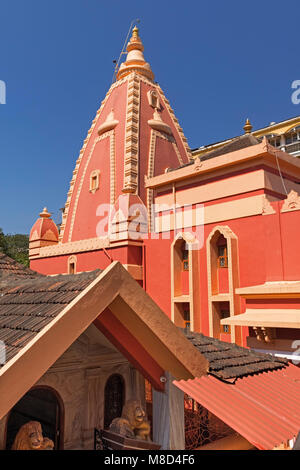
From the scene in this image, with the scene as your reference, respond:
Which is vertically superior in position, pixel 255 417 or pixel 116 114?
pixel 116 114

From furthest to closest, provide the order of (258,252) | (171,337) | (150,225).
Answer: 1. (150,225)
2. (258,252)
3. (171,337)

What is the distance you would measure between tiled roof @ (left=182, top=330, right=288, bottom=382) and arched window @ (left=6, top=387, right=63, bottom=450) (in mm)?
2143

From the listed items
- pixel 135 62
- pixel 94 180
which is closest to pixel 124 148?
pixel 94 180

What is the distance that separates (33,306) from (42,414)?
1950 millimetres

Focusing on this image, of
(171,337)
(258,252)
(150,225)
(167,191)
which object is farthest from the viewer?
(150,225)

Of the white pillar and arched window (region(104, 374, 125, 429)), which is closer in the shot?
the white pillar

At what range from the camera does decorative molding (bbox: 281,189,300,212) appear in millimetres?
10745

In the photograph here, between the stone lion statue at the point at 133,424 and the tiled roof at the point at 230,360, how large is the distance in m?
1.11

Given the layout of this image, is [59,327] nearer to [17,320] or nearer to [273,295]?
[17,320]

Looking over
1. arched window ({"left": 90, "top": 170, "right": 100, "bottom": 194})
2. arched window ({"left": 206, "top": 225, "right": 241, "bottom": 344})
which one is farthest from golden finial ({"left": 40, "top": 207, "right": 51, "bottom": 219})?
arched window ({"left": 206, "top": 225, "right": 241, "bottom": 344})

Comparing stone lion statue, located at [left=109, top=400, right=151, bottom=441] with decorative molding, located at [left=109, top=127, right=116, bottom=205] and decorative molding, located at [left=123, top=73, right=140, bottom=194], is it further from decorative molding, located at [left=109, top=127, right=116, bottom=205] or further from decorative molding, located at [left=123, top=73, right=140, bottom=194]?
decorative molding, located at [left=109, top=127, right=116, bottom=205]
